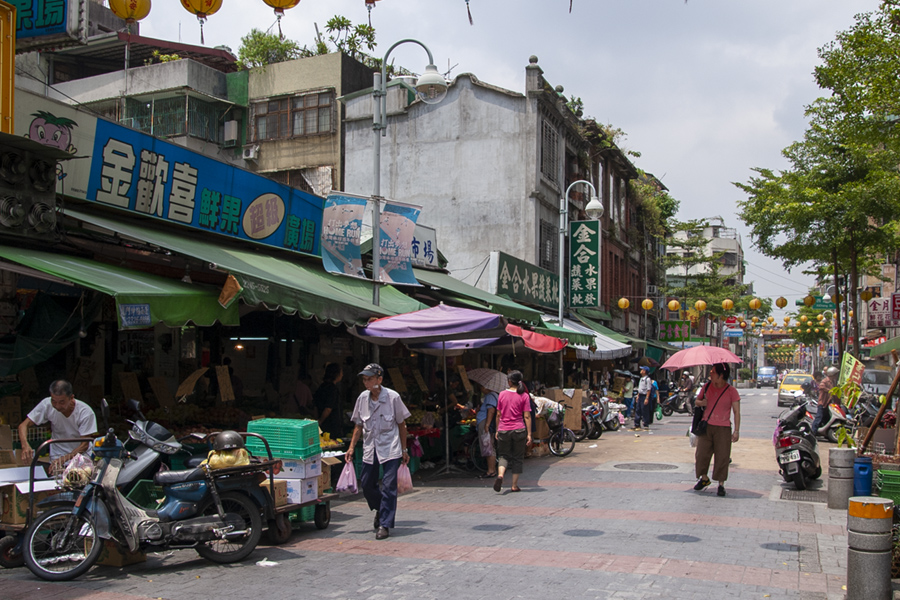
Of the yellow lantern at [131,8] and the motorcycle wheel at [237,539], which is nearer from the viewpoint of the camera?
the motorcycle wheel at [237,539]

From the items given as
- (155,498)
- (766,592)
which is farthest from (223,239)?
(766,592)

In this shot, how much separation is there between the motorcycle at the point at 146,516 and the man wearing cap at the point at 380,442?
1.28 meters

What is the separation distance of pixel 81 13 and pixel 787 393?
112ft

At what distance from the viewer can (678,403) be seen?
30.7 m

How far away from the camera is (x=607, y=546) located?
25.1 feet

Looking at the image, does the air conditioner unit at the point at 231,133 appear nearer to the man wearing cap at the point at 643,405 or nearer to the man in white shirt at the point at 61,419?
the man wearing cap at the point at 643,405

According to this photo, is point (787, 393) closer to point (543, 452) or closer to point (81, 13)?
point (543, 452)

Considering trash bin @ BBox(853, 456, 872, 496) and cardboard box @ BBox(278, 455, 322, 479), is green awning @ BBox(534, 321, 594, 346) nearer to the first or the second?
trash bin @ BBox(853, 456, 872, 496)

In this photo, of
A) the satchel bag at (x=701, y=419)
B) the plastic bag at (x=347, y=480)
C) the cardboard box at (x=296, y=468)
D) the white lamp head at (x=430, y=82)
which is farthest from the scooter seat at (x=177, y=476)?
the white lamp head at (x=430, y=82)

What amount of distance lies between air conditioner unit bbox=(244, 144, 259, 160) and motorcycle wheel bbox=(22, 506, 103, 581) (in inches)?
809

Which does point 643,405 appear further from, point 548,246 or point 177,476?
point 177,476

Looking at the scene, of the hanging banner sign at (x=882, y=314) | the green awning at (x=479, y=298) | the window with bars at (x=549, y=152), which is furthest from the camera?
the hanging banner sign at (x=882, y=314)

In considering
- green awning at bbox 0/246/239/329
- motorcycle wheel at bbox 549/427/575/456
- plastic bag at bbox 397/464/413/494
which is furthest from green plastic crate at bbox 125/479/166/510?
motorcycle wheel at bbox 549/427/575/456

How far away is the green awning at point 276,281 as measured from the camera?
33.0 ft
